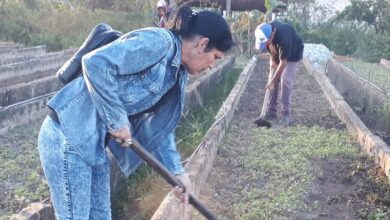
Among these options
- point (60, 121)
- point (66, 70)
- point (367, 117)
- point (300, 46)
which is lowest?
point (367, 117)

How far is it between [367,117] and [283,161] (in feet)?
12.1

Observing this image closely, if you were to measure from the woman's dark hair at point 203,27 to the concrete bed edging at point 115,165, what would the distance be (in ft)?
5.36

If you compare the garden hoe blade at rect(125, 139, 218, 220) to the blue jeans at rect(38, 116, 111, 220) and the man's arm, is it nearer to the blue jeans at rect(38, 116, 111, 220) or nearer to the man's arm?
the blue jeans at rect(38, 116, 111, 220)

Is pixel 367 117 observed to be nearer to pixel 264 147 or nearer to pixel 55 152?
pixel 264 147

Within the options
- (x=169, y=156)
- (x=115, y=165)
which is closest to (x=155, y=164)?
(x=169, y=156)

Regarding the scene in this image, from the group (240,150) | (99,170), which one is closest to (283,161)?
(240,150)

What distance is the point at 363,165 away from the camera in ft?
19.6

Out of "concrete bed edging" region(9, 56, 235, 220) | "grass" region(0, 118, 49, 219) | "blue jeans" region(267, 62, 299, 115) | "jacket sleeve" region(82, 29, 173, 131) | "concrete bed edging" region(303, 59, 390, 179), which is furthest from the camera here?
"blue jeans" region(267, 62, 299, 115)

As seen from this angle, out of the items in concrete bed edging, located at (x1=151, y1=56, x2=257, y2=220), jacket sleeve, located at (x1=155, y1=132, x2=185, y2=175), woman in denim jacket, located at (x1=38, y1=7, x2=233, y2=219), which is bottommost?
concrete bed edging, located at (x1=151, y1=56, x2=257, y2=220)

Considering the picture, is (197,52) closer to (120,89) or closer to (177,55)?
(177,55)

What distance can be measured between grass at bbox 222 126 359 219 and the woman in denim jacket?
2112 millimetres

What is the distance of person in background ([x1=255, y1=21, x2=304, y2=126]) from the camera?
7059 millimetres

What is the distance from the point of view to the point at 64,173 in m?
2.41

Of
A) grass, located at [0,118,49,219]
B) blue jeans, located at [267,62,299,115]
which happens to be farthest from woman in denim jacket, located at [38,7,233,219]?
blue jeans, located at [267,62,299,115]
